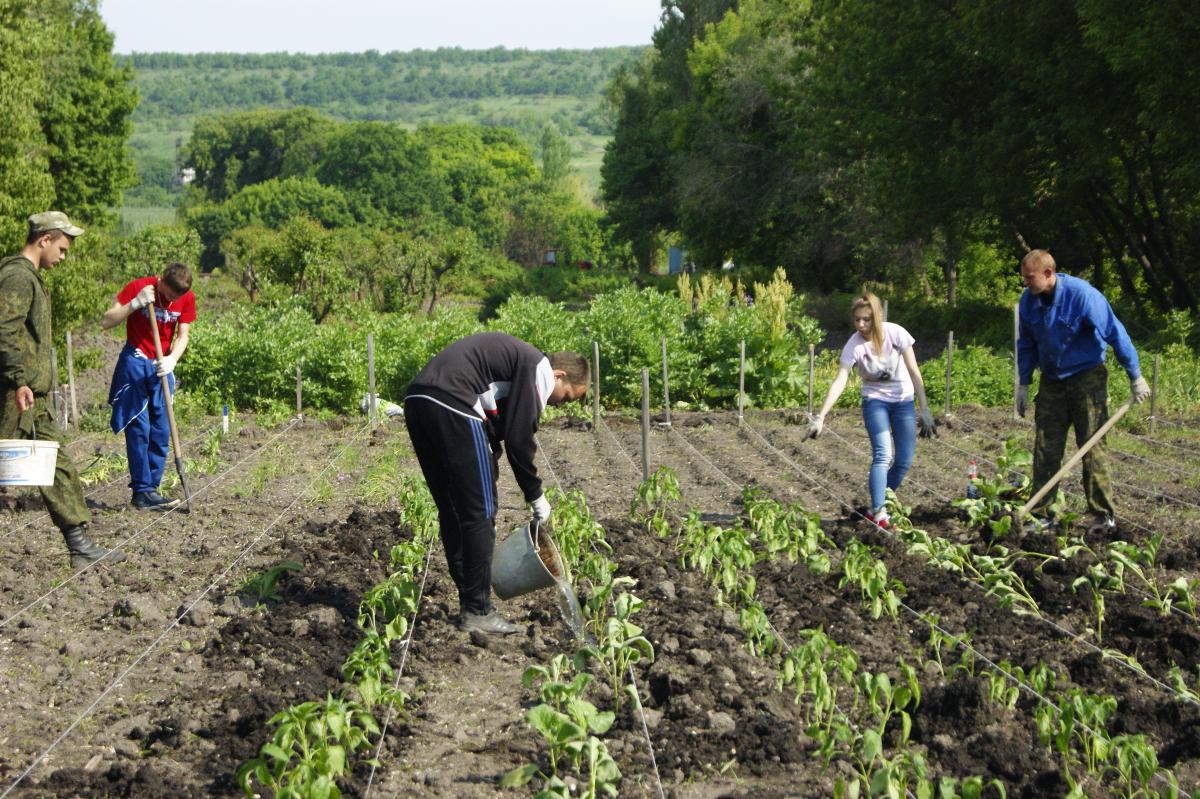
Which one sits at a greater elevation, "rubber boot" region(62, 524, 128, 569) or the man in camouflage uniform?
the man in camouflage uniform

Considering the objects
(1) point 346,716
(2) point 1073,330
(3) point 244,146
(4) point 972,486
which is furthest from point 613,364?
(3) point 244,146

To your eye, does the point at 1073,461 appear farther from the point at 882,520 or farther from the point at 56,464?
the point at 56,464

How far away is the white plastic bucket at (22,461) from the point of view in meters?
6.27

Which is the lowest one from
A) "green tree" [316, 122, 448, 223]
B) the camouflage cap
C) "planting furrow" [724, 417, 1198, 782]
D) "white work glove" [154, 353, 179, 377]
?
"green tree" [316, 122, 448, 223]

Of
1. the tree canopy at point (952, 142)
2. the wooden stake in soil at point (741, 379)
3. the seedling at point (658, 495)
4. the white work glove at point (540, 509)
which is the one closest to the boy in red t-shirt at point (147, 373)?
the seedling at point (658, 495)

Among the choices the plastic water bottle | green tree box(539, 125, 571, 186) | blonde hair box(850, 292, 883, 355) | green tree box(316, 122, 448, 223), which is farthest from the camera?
green tree box(539, 125, 571, 186)

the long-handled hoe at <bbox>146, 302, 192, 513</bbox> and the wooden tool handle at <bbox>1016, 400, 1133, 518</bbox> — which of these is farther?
the long-handled hoe at <bbox>146, 302, 192, 513</bbox>

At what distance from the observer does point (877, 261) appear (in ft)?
104

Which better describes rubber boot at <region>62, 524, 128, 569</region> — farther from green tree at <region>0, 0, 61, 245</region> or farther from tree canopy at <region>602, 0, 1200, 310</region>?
tree canopy at <region>602, 0, 1200, 310</region>

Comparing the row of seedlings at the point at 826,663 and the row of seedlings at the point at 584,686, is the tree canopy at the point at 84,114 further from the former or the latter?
the row of seedlings at the point at 826,663

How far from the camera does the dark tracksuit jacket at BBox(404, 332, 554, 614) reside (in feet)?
17.3

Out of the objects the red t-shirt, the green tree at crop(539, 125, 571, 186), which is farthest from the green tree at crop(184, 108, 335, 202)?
the red t-shirt

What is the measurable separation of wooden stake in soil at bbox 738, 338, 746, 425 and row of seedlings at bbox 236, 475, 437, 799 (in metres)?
6.96

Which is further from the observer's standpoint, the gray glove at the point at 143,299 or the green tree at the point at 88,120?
the green tree at the point at 88,120
